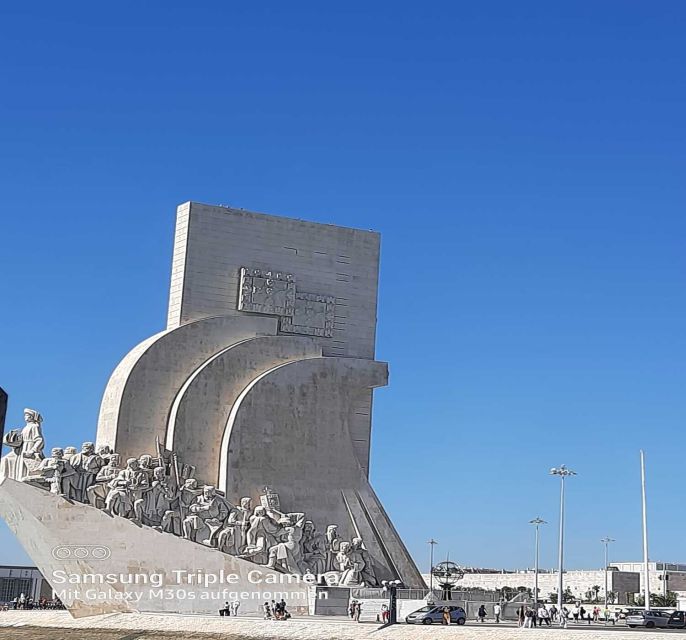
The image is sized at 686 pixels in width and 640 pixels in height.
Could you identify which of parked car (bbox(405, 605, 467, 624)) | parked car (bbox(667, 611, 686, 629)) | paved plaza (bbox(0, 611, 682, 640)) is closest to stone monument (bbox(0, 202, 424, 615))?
paved plaza (bbox(0, 611, 682, 640))

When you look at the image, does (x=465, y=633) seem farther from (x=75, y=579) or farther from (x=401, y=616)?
(x=75, y=579)

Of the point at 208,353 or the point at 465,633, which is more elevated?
the point at 208,353

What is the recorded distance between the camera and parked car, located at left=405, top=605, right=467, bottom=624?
65.5 feet

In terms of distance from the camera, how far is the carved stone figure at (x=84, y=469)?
22.7 m

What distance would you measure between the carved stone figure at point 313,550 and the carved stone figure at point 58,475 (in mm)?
5339

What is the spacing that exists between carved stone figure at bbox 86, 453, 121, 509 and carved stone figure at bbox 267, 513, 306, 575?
372 cm

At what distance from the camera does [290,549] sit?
78.7ft

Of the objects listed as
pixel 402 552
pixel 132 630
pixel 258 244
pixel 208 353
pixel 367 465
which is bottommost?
pixel 132 630

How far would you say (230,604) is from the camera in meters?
22.5

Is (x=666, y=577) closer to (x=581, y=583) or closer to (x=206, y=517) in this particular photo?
(x=581, y=583)

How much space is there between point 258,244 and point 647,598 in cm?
1270

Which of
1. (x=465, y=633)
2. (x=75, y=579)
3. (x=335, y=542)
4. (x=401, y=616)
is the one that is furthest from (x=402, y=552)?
(x=465, y=633)

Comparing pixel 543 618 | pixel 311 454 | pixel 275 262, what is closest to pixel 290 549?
pixel 311 454

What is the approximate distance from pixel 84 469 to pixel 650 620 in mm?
11857
